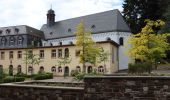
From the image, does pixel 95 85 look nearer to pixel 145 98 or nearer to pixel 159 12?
pixel 145 98

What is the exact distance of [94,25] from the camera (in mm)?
74938

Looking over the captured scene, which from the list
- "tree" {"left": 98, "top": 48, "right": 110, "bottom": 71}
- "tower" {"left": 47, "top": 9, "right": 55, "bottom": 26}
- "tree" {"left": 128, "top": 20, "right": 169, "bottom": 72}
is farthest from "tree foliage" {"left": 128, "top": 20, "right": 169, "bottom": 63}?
"tower" {"left": 47, "top": 9, "right": 55, "bottom": 26}

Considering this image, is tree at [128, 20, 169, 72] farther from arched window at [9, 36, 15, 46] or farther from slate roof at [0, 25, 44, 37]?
arched window at [9, 36, 15, 46]

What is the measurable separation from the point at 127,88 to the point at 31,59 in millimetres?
57095

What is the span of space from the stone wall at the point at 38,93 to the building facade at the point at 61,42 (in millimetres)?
43882

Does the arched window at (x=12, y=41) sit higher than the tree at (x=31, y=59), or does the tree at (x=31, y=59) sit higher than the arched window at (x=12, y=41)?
the arched window at (x=12, y=41)

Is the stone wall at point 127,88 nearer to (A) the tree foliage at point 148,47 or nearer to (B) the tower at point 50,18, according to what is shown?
(A) the tree foliage at point 148,47

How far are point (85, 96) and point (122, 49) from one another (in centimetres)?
5749

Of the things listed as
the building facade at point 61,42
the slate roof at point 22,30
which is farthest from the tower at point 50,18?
the slate roof at point 22,30

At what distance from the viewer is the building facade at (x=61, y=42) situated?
64312 mm

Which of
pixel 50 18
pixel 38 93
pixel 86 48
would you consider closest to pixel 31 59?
pixel 86 48

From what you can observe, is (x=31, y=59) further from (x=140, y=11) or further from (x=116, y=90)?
(x=116, y=90)

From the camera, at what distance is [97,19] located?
7569 cm

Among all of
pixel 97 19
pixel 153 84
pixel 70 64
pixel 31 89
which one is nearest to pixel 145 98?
pixel 153 84
